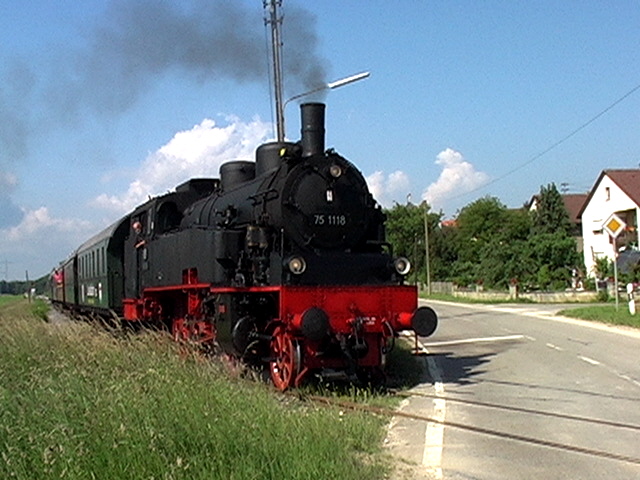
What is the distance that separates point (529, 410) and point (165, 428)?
5.18 m

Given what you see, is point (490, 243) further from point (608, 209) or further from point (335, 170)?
point (335, 170)

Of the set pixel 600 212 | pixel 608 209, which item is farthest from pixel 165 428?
pixel 600 212

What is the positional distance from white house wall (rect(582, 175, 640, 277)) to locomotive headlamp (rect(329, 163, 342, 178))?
44664 mm

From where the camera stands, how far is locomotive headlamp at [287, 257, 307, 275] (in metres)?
11.3

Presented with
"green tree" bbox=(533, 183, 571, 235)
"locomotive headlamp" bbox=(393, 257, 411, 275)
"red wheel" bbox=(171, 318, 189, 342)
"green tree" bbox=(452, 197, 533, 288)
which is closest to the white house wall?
"green tree" bbox=(452, 197, 533, 288)

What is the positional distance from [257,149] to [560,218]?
7071 centimetres

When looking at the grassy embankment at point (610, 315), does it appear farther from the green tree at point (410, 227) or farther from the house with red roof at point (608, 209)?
the green tree at point (410, 227)

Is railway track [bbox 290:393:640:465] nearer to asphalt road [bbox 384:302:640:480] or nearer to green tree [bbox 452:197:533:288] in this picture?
asphalt road [bbox 384:302:640:480]

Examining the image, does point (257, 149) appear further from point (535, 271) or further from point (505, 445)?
point (535, 271)

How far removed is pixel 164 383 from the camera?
25.4ft

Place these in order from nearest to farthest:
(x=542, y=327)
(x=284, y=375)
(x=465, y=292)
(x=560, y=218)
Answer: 1. (x=284, y=375)
2. (x=542, y=327)
3. (x=465, y=292)
4. (x=560, y=218)

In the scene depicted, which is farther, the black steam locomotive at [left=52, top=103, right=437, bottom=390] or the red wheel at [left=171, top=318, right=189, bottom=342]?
the red wheel at [left=171, top=318, right=189, bottom=342]

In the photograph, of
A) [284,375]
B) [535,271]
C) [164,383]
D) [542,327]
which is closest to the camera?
[164,383]

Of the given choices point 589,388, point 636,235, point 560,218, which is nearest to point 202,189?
point 589,388
